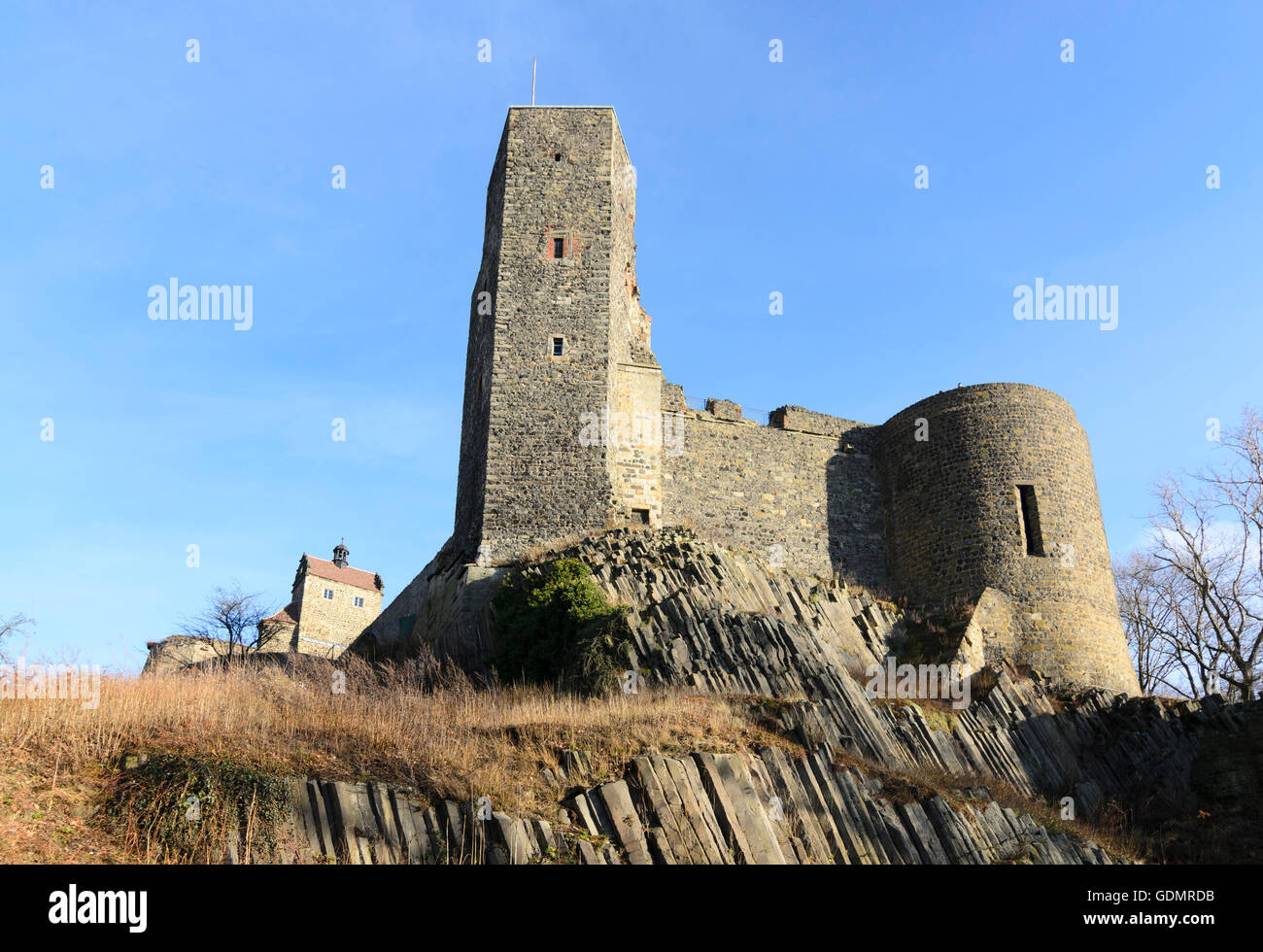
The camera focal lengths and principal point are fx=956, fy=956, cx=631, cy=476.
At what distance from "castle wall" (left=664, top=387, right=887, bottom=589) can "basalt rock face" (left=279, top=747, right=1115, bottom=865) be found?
1345cm

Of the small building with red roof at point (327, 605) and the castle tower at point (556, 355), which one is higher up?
the castle tower at point (556, 355)

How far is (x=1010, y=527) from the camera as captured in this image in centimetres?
2944

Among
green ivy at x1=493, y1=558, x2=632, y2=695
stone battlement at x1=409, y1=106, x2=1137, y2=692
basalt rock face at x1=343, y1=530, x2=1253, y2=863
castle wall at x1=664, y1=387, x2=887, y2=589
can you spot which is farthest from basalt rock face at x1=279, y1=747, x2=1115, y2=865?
castle wall at x1=664, y1=387, x2=887, y2=589

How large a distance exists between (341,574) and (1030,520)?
145 ft

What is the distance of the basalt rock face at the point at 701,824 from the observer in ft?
38.3

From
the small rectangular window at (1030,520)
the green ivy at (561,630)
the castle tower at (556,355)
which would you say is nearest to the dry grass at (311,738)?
the green ivy at (561,630)

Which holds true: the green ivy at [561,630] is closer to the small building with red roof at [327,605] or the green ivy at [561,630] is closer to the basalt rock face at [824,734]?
the basalt rock face at [824,734]

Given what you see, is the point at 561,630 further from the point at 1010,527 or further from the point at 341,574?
the point at 341,574

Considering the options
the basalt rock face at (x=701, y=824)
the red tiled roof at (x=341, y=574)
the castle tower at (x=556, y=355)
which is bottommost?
the basalt rock face at (x=701, y=824)

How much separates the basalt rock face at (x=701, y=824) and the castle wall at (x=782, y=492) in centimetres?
1345
